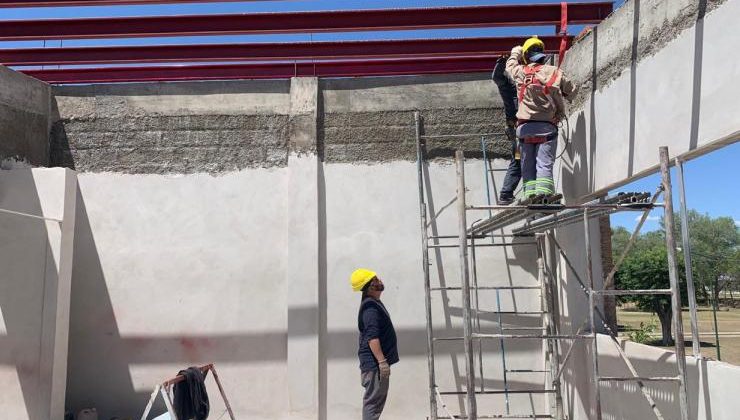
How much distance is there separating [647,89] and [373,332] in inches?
120

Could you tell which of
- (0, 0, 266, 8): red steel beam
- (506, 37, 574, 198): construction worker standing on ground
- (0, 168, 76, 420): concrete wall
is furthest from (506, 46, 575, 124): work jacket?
(0, 168, 76, 420): concrete wall

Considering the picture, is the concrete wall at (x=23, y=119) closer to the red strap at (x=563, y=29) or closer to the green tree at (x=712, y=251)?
the red strap at (x=563, y=29)

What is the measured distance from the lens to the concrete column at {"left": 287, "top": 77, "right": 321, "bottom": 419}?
6770mm

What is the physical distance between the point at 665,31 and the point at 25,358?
7032mm

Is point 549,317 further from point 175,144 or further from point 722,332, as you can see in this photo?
point 175,144

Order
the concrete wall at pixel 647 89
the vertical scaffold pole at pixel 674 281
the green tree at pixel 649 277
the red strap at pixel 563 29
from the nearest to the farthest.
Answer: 1. the concrete wall at pixel 647 89
2. the vertical scaffold pole at pixel 674 281
3. the red strap at pixel 563 29
4. the green tree at pixel 649 277

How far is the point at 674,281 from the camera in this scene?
4.20 metres

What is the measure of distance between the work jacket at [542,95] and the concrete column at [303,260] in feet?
9.01

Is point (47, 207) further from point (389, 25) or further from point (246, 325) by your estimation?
point (389, 25)

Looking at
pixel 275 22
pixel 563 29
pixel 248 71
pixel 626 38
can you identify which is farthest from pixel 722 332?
pixel 248 71

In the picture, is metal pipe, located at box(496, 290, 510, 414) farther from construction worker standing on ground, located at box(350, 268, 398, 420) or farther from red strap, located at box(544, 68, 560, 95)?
red strap, located at box(544, 68, 560, 95)

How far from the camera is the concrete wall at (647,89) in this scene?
158 inches

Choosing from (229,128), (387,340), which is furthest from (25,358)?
(387,340)

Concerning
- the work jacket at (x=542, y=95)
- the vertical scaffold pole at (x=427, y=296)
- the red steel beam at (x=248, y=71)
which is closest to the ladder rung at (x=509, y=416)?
the vertical scaffold pole at (x=427, y=296)
